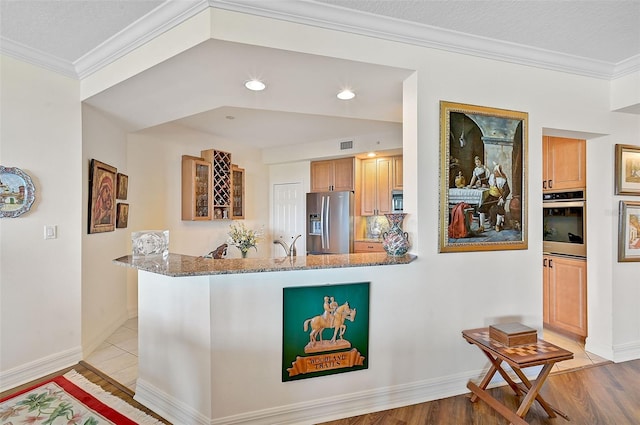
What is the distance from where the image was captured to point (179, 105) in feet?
9.64

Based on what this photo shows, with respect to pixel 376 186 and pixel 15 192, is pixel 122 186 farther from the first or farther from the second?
pixel 376 186

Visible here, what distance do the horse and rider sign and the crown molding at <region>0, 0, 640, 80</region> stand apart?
1.67 meters

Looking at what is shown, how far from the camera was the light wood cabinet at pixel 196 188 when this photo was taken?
441cm

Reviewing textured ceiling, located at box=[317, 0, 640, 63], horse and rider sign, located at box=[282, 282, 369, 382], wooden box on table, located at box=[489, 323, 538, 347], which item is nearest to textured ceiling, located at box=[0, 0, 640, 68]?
textured ceiling, located at box=[317, 0, 640, 63]

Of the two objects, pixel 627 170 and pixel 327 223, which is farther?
pixel 327 223

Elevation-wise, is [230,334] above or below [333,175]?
below

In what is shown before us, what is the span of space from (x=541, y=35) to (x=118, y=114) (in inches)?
145

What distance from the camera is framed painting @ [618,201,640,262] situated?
2998mm

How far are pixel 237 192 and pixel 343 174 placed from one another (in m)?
1.70

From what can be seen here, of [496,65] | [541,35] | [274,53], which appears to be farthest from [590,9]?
[274,53]

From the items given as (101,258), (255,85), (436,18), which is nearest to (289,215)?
(101,258)

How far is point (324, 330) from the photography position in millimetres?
2092

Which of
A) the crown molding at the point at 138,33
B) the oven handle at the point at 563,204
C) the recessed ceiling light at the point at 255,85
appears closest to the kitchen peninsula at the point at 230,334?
the recessed ceiling light at the point at 255,85

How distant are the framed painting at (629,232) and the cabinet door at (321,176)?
3362 mm
